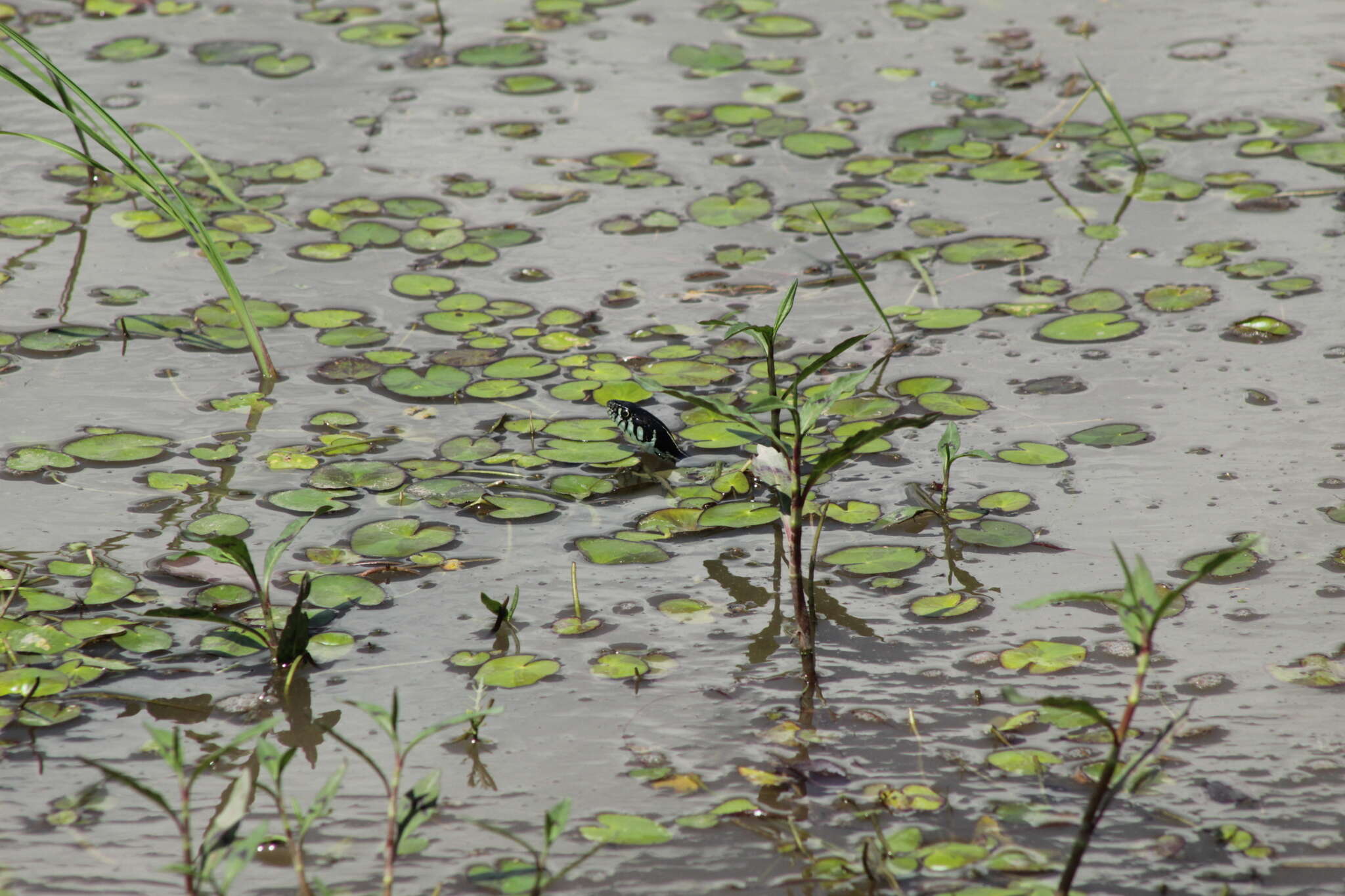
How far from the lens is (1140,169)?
430 cm

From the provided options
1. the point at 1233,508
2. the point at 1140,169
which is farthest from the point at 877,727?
the point at 1140,169

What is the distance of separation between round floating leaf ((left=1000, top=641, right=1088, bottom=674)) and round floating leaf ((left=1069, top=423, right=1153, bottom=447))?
77 cm

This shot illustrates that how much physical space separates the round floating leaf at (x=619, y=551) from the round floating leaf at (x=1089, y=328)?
1.42 metres

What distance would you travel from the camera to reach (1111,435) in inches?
121

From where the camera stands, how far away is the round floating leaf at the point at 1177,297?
3.57 m

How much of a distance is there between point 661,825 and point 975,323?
203 cm

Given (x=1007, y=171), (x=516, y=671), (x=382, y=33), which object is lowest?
(x=516, y=671)

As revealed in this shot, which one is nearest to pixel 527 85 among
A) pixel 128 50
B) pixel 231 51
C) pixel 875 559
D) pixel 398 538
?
pixel 231 51

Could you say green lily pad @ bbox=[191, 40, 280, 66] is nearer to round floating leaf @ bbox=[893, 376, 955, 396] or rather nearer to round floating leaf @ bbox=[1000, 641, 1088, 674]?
round floating leaf @ bbox=[893, 376, 955, 396]

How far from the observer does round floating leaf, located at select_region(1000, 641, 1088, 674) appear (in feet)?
7.79

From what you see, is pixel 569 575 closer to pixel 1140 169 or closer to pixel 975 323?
pixel 975 323

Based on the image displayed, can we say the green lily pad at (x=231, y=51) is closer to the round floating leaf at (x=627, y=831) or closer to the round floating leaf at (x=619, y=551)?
the round floating leaf at (x=619, y=551)

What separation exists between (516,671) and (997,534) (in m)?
1.11

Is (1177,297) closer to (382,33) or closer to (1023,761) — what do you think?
(1023,761)
